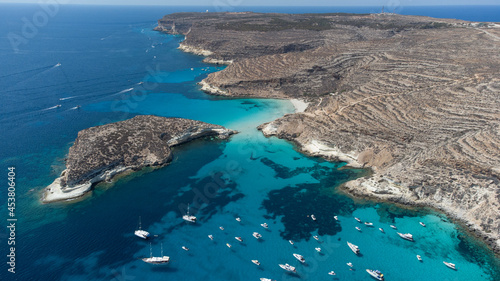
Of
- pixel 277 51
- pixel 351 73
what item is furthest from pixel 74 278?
pixel 277 51

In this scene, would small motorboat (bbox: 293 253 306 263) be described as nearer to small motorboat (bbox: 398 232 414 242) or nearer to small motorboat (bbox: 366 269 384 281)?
small motorboat (bbox: 366 269 384 281)

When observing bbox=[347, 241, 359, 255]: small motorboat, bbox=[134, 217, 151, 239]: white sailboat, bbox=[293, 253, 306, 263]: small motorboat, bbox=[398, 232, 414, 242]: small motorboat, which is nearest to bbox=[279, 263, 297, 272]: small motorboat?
bbox=[293, 253, 306, 263]: small motorboat

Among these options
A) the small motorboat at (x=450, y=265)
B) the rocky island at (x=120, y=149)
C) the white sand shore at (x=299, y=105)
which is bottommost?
the small motorboat at (x=450, y=265)

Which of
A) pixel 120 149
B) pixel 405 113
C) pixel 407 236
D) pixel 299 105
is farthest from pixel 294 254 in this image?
pixel 299 105

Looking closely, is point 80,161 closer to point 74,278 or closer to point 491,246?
point 74,278

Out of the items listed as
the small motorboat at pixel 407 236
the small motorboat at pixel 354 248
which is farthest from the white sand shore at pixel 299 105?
the small motorboat at pixel 354 248

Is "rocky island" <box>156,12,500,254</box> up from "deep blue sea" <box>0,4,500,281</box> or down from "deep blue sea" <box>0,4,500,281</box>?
up

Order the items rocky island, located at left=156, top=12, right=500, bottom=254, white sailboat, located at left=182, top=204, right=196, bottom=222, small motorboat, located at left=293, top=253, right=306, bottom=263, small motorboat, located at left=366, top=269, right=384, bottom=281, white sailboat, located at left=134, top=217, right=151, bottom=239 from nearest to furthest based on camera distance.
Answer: small motorboat, located at left=366, top=269, right=384, bottom=281 < small motorboat, located at left=293, top=253, right=306, bottom=263 < white sailboat, located at left=134, top=217, right=151, bottom=239 < white sailboat, located at left=182, top=204, right=196, bottom=222 < rocky island, located at left=156, top=12, right=500, bottom=254

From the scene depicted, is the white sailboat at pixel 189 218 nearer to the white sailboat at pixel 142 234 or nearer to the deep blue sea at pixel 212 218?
the deep blue sea at pixel 212 218
